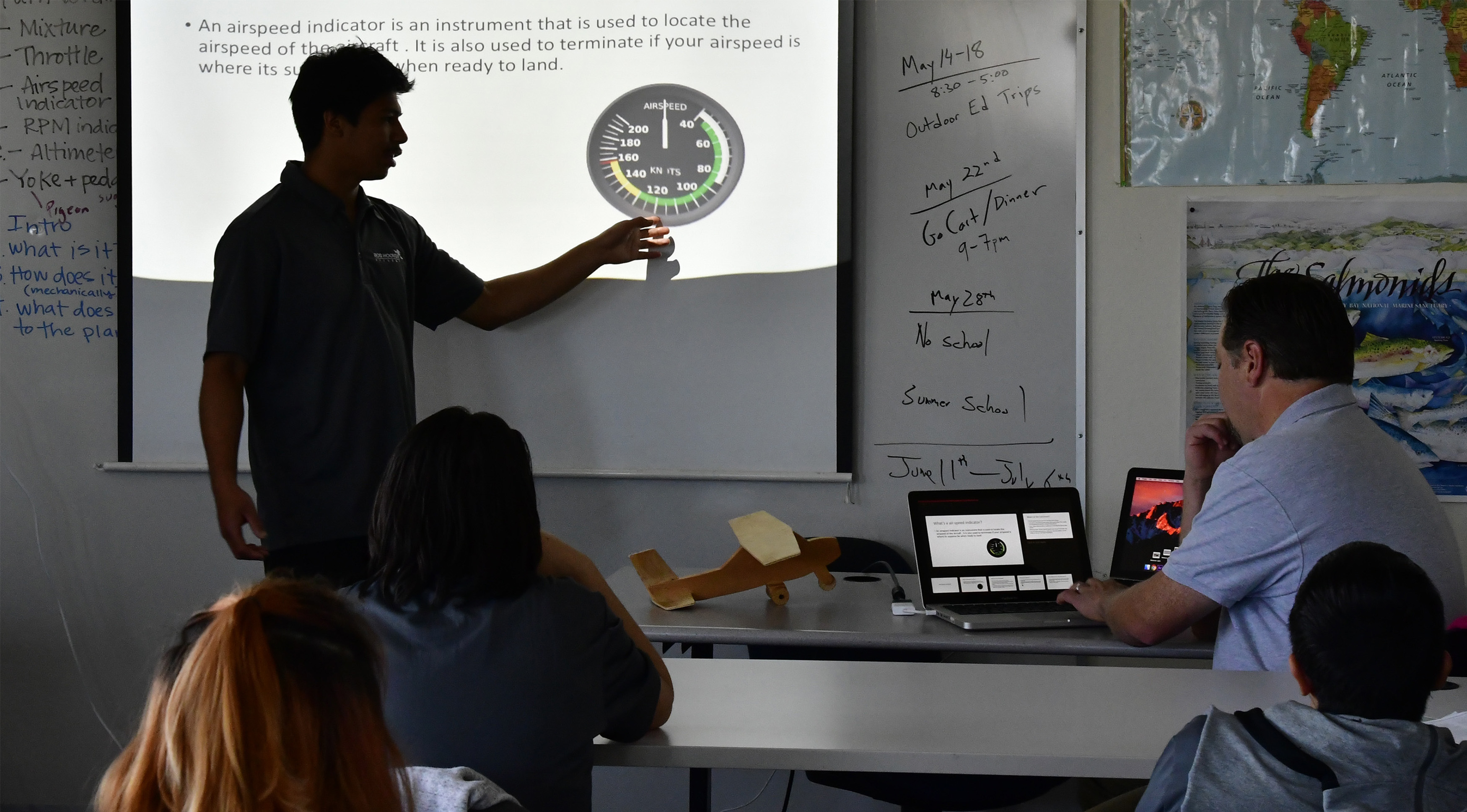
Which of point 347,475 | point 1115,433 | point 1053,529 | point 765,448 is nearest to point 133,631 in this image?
point 347,475

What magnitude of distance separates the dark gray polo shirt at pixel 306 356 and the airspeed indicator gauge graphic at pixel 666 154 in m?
0.76

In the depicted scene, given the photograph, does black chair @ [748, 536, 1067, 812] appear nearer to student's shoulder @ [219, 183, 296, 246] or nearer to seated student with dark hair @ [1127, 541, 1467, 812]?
seated student with dark hair @ [1127, 541, 1467, 812]

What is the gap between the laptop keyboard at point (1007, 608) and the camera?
2330mm

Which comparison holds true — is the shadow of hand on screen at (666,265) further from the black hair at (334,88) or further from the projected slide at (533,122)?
the black hair at (334,88)

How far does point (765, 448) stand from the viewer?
308 cm

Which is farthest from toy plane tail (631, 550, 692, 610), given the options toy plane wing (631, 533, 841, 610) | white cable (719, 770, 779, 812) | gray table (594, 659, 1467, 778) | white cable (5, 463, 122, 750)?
white cable (5, 463, 122, 750)

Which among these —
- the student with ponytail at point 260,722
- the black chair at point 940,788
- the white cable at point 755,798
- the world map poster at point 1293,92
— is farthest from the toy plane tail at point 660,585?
the world map poster at point 1293,92

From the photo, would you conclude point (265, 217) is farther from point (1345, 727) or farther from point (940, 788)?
point (1345, 727)

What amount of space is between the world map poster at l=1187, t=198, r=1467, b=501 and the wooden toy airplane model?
1.23 metres

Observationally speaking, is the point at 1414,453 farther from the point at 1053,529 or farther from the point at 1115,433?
the point at 1053,529

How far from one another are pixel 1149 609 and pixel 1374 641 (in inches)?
32.6

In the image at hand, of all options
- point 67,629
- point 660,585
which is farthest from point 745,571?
point 67,629

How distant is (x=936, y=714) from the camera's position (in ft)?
5.36

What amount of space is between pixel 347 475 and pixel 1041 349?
1.74 meters
